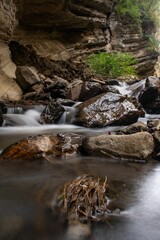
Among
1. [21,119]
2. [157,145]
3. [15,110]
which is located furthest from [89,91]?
[157,145]

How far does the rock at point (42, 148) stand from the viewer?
4273 mm

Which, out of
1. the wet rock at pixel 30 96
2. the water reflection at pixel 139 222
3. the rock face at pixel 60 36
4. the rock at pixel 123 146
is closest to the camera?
the water reflection at pixel 139 222

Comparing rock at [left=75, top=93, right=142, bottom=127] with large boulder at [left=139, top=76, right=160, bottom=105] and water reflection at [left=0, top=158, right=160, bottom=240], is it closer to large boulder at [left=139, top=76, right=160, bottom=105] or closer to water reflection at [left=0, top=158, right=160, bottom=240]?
large boulder at [left=139, top=76, right=160, bottom=105]

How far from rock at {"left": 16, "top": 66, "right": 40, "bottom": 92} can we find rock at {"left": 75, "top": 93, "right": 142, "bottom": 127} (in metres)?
4.24

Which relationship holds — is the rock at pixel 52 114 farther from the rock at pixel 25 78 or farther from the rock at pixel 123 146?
the rock at pixel 25 78

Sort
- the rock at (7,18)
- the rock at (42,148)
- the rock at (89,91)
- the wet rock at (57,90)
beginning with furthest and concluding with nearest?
the rock at (7,18), the wet rock at (57,90), the rock at (89,91), the rock at (42,148)

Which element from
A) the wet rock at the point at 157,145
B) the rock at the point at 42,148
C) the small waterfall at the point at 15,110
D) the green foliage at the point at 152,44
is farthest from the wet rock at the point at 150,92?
the green foliage at the point at 152,44

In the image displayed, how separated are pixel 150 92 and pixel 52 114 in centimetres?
363

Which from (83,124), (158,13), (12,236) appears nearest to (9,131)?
(83,124)

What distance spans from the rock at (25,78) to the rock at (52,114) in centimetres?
356

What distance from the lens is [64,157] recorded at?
4438mm

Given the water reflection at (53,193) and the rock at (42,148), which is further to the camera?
the rock at (42,148)

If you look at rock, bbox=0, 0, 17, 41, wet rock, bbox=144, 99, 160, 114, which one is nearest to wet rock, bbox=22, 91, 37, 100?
rock, bbox=0, 0, 17, 41

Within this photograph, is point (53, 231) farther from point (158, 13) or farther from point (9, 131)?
point (158, 13)
